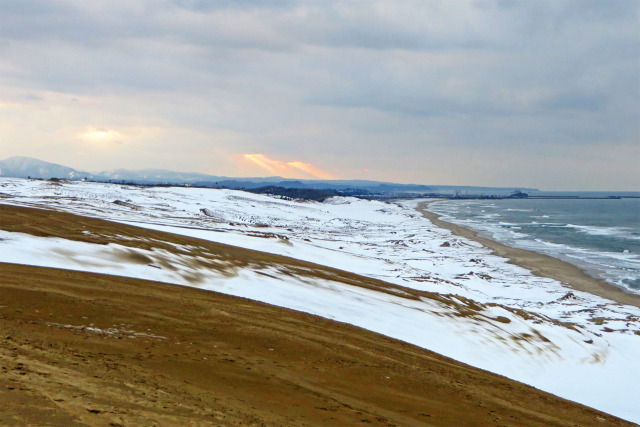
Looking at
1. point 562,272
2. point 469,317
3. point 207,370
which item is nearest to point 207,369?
point 207,370

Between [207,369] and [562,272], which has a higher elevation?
[207,369]

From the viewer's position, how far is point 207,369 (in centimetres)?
1042

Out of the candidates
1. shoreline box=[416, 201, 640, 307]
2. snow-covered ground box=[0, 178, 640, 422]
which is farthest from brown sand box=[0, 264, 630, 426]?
shoreline box=[416, 201, 640, 307]

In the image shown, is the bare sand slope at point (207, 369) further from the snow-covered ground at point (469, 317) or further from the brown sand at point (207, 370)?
the snow-covered ground at point (469, 317)

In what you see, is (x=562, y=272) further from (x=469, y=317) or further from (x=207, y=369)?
(x=207, y=369)

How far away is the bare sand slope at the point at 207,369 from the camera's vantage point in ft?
26.0

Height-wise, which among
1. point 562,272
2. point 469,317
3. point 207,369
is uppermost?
point 207,369

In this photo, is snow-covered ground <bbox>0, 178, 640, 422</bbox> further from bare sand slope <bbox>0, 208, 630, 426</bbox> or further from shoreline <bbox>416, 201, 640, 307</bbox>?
shoreline <bbox>416, 201, 640, 307</bbox>

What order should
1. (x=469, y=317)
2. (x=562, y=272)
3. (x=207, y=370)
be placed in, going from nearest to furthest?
1. (x=207, y=370)
2. (x=469, y=317)
3. (x=562, y=272)

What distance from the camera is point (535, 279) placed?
43406 mm

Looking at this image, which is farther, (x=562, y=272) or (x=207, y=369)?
(x=562, y=272)

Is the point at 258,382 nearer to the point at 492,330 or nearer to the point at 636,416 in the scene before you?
the point at 636,416

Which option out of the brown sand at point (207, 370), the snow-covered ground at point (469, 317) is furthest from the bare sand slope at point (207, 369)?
the snow-covered ground at point (469, 317)

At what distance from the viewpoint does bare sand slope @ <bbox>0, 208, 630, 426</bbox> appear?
26.0 ft
